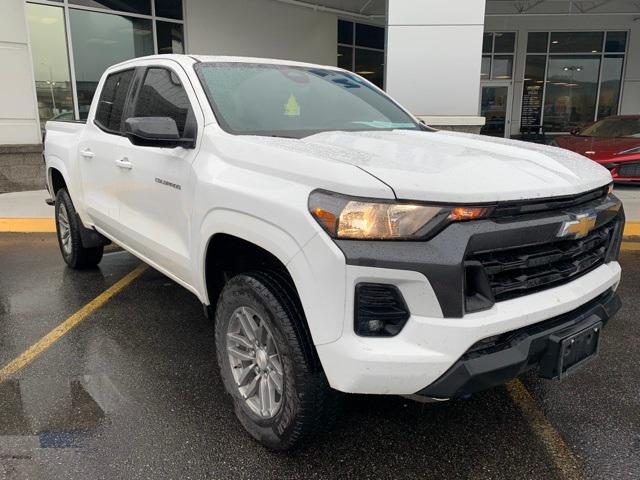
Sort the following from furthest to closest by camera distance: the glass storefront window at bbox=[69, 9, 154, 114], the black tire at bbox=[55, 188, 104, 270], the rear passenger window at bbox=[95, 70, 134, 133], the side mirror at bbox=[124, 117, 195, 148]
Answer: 1. the glass storefront window at bbox=[69, 9, 154, 114]
2. the black tire at bbox=[55, 188, 104, 270]
3. the rear passenger window at bbox=[95, 70, 134, 133]
4. the side mirror at bbox=[124, 117, 195, 148]

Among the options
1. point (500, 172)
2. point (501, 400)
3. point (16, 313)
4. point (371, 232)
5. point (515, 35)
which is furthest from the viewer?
point (515, 35)

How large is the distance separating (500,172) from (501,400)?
58.8 inches

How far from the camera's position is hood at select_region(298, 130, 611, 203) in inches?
84.3

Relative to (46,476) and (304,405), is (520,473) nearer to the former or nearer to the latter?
(304,405)

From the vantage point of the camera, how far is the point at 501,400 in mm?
3225

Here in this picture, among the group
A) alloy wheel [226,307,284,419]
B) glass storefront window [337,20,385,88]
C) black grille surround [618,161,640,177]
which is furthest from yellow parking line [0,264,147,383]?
glass storefront window [337,20,385,88]

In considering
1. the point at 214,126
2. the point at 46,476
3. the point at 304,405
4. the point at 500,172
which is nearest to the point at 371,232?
the point at 500,172

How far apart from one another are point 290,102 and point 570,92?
62.3ft

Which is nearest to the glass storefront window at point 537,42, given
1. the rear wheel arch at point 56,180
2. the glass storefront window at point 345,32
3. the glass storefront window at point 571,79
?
the glass storefront window at point 571,79

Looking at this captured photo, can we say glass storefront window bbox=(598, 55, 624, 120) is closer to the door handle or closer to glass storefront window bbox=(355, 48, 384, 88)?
glass storefront window bbox=(355, 48, 384, 88)

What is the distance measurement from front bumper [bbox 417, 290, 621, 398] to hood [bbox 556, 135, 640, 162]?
337 inches

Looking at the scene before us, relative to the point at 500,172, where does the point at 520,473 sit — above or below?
below

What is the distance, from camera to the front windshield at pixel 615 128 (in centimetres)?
1091

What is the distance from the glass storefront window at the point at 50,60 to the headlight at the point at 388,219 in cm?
1026
